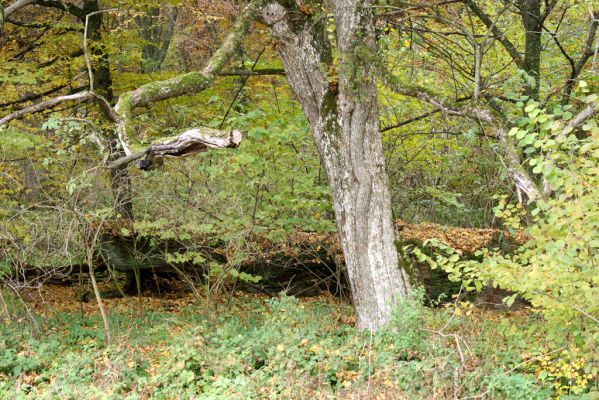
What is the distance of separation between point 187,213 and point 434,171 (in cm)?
666

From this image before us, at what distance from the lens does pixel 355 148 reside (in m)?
8.16

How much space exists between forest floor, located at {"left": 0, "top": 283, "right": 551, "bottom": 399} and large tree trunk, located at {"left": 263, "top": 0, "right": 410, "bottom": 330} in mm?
629

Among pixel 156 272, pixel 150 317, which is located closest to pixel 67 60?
pixel 156 272

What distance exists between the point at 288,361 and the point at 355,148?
9.28 ft

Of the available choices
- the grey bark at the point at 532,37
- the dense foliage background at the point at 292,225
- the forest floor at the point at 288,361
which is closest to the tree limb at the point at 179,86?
the dense foliage background at the point at 292,225

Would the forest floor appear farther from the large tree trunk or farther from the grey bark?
the grey bark

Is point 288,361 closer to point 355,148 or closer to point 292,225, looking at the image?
point 355,148

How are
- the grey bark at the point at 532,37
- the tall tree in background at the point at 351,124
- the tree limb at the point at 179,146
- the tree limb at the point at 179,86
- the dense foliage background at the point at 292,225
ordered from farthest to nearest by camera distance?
the grey bark at the point at 532,37
the tall tree in background at the point at 351,124
the tree limb at the point at 179,86
the tree limb at the point at 179,146
the dense foliage background at the point at 292,225

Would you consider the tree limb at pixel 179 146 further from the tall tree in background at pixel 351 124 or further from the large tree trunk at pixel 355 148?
the large tree trunk at pixel 355 148

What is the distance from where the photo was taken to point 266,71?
995cm

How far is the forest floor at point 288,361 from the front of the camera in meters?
6.23

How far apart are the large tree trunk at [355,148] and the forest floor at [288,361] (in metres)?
0.63

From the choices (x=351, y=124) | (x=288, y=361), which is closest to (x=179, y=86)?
(x=351, y=124)

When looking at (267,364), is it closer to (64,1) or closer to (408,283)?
(408,283)
